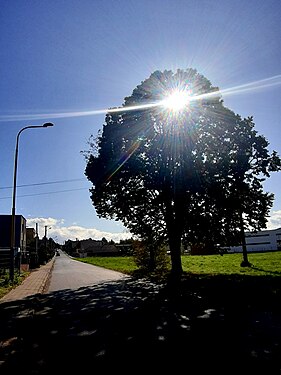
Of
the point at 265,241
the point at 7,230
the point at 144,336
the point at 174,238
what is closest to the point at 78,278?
the point at 174,238

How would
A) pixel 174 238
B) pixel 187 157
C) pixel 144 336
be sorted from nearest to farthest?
pixel 144 336, pixel 187 157, pixel 174 238

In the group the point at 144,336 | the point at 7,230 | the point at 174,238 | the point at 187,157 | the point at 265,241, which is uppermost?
the point at 187,157

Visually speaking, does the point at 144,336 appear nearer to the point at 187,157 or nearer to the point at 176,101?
the point at 187,157

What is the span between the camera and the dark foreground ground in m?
5.21

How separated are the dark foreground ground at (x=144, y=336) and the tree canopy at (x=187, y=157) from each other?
32.9 ft

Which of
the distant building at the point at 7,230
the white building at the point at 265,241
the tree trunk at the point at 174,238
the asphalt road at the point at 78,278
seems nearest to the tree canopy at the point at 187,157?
the tree trunk at the point at 174,238

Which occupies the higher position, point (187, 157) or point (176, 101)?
point (176, 101)

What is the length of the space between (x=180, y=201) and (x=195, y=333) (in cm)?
1557

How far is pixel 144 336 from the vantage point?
6.91m

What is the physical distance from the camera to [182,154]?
20312 mm

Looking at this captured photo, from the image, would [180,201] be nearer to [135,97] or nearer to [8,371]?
[135,97]

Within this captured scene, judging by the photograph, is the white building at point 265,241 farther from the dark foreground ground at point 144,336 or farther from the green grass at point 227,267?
the dark foreground ground at point 144,336

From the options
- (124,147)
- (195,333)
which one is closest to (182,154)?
(124,147)

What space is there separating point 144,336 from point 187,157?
14.5 metres
